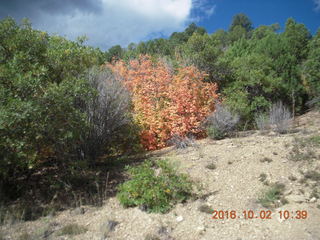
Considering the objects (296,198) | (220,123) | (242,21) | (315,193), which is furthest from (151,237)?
(242,21)

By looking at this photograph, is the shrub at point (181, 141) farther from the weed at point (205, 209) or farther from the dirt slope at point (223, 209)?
the weed at point (205, 209)

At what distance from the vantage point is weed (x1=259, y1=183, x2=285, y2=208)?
3808 mm

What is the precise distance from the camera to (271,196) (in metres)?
3.94

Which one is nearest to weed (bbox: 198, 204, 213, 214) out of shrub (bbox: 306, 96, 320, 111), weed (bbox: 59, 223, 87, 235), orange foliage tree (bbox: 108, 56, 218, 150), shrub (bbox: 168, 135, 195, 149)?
weed (bbox: 59, 223, 87, 235)

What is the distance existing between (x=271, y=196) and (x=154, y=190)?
197 centimetres

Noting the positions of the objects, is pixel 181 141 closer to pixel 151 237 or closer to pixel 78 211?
pixel 78 211

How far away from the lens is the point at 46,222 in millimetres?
3779

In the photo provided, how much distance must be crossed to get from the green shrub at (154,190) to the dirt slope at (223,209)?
15cm

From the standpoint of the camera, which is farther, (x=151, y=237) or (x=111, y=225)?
(x=111, y=225)

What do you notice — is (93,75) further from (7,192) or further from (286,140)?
(286,140)

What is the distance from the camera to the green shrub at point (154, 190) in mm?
3822

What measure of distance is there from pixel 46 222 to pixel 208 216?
2.59 metres

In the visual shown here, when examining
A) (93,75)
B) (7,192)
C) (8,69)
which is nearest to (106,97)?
(93,75)

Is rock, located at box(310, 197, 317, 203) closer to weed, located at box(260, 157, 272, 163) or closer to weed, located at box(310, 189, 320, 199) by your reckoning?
weed, located at box(310, 189, 320, 199)
